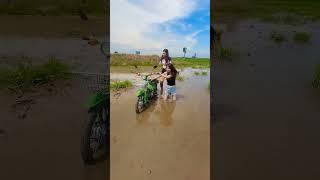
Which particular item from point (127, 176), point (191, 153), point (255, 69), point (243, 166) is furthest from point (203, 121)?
point (255, 69)

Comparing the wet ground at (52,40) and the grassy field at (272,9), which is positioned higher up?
the grassy field at (272,9)

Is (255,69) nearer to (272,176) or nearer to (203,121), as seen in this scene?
(203,121)

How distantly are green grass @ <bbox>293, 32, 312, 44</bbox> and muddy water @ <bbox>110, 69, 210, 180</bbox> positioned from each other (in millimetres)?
1471

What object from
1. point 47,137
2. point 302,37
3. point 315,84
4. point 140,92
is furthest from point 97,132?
point 302,37

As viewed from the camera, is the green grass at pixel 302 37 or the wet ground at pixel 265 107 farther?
the green grass at pixel 302 37

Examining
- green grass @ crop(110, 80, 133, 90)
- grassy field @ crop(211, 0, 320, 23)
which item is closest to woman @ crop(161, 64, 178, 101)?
green grass @ crop(110, 80, 133, 90)

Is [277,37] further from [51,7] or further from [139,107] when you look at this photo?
[51,7]

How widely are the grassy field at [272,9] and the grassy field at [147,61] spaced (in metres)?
1.57

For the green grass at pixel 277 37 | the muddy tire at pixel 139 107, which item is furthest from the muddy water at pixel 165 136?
the green grass at pixel 277 37

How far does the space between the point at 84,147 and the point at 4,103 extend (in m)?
1.07

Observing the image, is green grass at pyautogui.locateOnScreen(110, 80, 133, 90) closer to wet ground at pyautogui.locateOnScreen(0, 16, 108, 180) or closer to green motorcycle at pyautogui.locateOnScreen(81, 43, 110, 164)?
wet ground at pyautogui.locateOnScreen(0, 16, 108, 180)

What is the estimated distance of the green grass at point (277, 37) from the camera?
3598mm

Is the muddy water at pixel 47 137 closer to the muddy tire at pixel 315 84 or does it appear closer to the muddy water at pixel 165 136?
the muddy water at pixel 165 136

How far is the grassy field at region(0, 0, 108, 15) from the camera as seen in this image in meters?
3.77
